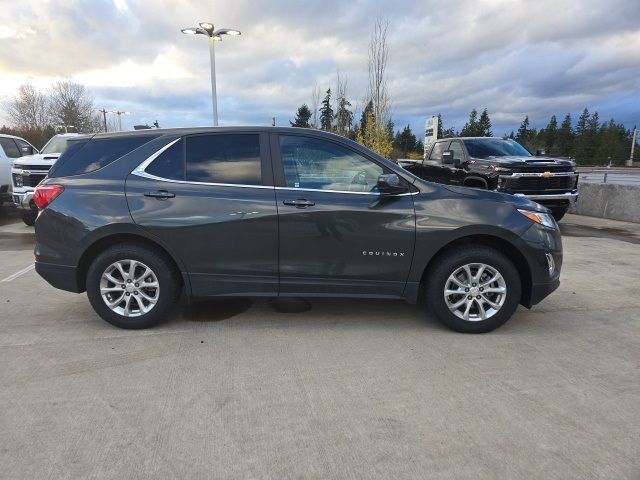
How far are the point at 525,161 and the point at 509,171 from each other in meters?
0.42

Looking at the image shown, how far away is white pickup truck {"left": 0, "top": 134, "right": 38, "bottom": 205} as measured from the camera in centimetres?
1208

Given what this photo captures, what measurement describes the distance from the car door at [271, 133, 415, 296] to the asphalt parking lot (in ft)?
1.65

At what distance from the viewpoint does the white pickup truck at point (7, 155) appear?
12078 millimetres

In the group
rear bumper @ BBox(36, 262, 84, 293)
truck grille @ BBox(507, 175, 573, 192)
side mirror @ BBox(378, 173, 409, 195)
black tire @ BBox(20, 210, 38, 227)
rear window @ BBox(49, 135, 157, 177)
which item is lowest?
black tire @ BBox(20, 210, 38, 227)

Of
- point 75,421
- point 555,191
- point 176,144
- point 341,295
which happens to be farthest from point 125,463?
point 555,191

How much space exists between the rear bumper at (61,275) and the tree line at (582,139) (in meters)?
61.1

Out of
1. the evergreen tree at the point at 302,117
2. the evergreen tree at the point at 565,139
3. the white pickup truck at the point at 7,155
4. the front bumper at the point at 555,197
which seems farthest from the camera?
the evergreen tree at the point at 565,139

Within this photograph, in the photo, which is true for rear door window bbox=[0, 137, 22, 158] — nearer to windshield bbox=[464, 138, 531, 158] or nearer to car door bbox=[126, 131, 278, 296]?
car door bbox=[126, 131, 278, 296]

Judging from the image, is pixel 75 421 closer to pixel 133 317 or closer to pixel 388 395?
pixel 133 317

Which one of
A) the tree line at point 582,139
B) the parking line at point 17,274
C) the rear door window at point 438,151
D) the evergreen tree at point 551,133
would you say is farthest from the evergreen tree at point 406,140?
the parking line at point 17,274

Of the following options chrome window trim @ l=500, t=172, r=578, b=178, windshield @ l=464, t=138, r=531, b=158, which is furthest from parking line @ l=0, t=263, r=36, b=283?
windshield @ l=464, t=138, r=531, b=158

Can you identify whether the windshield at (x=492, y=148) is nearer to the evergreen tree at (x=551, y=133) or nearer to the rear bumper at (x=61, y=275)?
the rear bumper at (x=61, y=275)

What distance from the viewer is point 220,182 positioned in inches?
165

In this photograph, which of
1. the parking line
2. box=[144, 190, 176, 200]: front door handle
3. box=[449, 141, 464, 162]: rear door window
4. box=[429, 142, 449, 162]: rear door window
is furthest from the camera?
box=[429, 142, 449, 162]: rear door window
